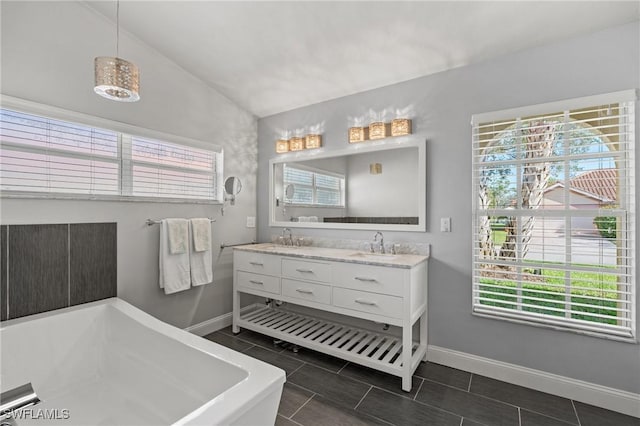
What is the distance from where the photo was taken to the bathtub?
1395 mm

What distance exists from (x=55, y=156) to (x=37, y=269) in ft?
2.55

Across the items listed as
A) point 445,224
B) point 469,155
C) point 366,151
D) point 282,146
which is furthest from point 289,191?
point 469,155

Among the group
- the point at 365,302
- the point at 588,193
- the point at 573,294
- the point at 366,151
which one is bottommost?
the point at 365,302

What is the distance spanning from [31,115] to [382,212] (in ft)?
8.72

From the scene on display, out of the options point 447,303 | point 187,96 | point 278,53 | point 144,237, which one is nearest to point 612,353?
point 447,303

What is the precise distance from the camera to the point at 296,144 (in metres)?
3.20

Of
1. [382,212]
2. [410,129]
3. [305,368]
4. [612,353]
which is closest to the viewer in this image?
[612,353]

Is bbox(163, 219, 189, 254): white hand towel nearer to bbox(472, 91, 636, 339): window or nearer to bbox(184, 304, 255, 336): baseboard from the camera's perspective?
bbox(184, 304, 255, 336): baseboard

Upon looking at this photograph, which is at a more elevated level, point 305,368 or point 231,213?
point 231,213

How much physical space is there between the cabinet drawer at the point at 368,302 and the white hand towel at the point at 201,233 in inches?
52.1

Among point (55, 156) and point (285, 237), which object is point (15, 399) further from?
point (285, 237)

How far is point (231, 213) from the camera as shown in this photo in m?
3.29

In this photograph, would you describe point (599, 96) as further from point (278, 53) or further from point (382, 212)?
point (278, 53)

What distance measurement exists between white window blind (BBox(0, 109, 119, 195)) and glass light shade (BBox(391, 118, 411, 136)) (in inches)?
89.7
